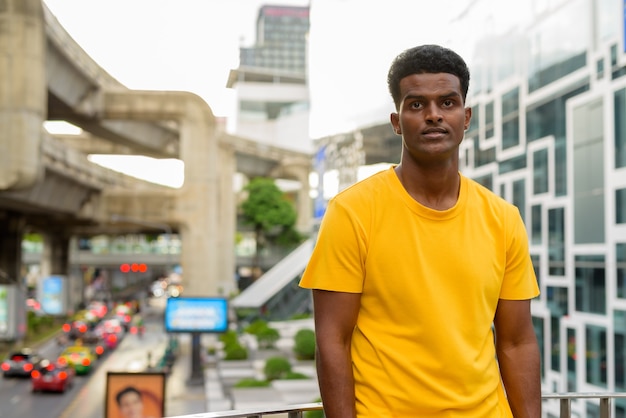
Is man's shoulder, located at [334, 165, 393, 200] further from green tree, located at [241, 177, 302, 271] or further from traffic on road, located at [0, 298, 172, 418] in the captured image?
green tree, located at [241, 177, 302, 271]

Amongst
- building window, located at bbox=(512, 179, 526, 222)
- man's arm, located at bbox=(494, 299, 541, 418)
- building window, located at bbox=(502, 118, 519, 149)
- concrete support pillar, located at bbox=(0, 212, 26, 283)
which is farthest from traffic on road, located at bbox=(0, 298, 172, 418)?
man's arm, located at bbox=(494, 299, 541, 418)

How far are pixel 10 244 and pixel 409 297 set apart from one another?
48945 mm

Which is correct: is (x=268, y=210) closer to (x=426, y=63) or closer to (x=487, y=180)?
(x=487, y=180)

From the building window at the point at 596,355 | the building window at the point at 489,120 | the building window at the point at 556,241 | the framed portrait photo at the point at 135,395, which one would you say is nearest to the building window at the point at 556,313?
the building window at the point at 556,241

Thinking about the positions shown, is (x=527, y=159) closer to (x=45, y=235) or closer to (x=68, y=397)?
(x=68, y=397)

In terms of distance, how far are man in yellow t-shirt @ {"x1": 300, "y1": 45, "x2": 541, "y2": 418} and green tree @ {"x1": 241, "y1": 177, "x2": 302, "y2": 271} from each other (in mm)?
71656

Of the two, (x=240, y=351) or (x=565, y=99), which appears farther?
(x=240, y=351)

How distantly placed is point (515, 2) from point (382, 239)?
1621 cm

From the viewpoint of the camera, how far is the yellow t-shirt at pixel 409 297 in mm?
2445

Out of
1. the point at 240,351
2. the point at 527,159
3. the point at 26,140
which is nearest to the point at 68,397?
the point at 240,351

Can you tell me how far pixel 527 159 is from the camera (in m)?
16.6

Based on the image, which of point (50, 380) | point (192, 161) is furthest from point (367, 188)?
point (192, 161)

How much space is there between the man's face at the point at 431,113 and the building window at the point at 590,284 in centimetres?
1229

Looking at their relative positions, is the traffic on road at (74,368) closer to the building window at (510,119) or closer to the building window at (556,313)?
the building window at (556,313)
